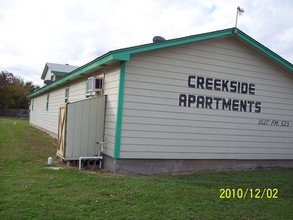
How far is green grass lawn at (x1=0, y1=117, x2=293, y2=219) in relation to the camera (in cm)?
548

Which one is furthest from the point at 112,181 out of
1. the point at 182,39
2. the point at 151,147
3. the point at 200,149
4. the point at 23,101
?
the point at 23,101

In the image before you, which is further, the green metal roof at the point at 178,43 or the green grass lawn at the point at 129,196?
the green metal roof at the point at 178,43

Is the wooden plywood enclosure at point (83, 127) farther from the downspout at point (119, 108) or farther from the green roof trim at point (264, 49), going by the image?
the green roof trim at point (264, 49)

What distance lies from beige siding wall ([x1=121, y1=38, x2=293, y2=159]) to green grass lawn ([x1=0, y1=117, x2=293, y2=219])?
3.40 ft

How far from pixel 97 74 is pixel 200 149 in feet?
13.2

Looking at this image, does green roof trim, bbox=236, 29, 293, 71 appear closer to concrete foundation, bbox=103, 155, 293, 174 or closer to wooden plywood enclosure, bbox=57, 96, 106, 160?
concrete foundation, bbox=103, 155, 293, 174

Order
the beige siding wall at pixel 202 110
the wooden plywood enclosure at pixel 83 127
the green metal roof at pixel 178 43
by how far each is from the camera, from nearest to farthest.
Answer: the green metal roof at pixel 178 43 → the beige siding wall at pixel 202 110 → the wooden plywood enclosure at pixel 83 127

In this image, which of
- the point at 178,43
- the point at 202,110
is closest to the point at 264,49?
the point at 202,110

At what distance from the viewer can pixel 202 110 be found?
383 inches
